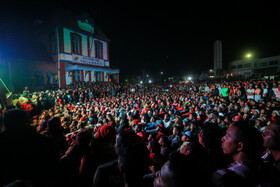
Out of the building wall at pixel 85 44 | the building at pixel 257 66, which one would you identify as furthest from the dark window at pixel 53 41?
the building at pixel 257 66

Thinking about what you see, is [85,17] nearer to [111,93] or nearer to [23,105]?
[111,93]

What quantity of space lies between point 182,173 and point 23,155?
1844mm

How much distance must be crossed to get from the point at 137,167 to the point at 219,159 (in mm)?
1550

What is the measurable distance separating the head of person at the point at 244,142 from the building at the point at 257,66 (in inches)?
1521

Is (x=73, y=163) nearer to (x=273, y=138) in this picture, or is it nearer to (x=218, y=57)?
(x=273, y=138)

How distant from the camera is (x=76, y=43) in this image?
72.4 ft

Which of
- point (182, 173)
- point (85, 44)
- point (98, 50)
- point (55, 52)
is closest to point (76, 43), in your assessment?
point (85, 44)

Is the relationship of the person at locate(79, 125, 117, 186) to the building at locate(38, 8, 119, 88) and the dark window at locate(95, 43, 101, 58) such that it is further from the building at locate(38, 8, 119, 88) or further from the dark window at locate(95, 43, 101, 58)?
the dark window at locate(95, 43, 101, 58)

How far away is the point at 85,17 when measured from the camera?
2295 cm

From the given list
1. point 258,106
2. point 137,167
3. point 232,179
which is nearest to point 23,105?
point 137,167

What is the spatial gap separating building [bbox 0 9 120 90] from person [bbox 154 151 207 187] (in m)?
20.0

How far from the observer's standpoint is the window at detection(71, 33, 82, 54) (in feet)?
70.3

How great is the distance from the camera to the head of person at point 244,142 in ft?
4.86

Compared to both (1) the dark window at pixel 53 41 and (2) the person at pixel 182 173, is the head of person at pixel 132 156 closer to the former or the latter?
(2) the person at pixel 182 173
